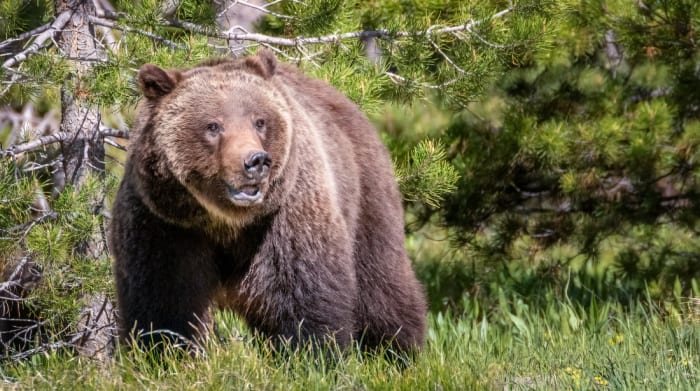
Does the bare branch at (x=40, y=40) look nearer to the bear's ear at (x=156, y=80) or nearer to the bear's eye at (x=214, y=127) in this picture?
the bear's ear at (x=156, y=80)

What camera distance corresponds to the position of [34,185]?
17.2 ft

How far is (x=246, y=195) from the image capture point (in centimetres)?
441

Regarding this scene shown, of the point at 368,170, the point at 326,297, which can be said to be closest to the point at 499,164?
the point at 368,170

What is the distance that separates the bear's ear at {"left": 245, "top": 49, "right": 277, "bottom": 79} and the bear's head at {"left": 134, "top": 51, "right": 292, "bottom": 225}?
0.22ft

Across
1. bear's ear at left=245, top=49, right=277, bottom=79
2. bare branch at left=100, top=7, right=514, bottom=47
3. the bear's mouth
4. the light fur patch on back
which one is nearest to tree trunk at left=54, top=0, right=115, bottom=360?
bare branch at left=100, top=7, right=514, bottom=47

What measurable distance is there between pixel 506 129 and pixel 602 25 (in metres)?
0.99

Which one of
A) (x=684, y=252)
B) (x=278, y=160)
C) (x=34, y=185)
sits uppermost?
(x=278, y=160)

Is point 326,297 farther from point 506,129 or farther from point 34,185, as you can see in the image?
point 506,129

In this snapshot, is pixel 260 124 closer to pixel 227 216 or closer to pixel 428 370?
pixel 227 216

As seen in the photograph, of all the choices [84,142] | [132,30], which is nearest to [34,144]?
[84,142]

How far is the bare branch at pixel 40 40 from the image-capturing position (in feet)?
17.8

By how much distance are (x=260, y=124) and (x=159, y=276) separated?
82 centimetres

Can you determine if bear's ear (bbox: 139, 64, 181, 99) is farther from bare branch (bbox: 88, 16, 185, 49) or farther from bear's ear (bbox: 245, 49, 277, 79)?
bare branch (bbox: 88, 16, 185, 49)

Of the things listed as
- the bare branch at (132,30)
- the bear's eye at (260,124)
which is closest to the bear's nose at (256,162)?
the bear's eye at (260,124)
